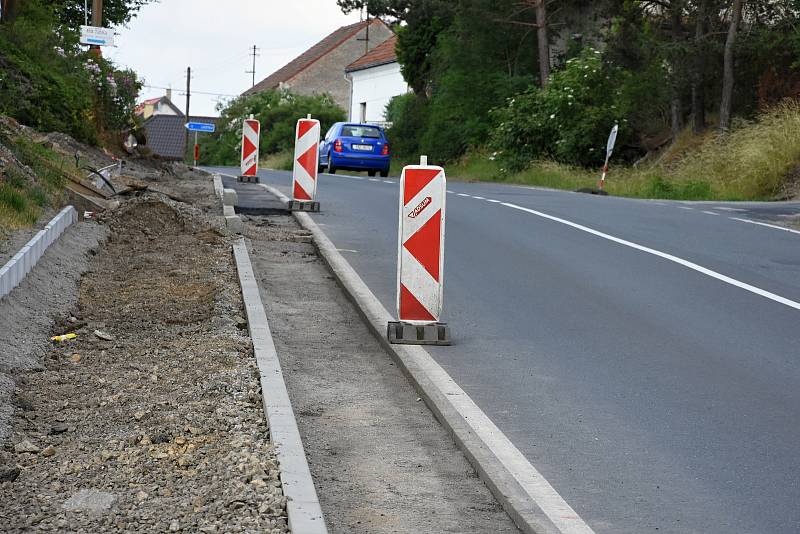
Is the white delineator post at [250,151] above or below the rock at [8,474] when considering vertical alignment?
above

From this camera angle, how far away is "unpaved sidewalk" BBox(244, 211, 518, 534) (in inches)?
199

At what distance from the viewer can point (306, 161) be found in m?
18.2

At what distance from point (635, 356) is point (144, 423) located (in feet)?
12.1

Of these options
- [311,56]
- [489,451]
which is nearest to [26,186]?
[489,451]

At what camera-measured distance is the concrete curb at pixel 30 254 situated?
8398 millimetres

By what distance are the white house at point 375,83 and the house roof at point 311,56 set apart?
1375 cm

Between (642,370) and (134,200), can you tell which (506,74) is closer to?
(134,200)

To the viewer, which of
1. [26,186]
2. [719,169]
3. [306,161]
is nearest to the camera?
[26,186]

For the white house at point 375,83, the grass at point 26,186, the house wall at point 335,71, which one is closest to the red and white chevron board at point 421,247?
the grass at point 26,186

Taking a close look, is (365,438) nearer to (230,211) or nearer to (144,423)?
(144,423)

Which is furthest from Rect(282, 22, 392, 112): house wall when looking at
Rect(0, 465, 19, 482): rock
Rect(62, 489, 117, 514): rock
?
Rect(62, 489, 117, 514): rock

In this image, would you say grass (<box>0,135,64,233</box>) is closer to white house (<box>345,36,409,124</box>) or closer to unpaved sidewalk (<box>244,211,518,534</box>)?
unpaved sidewalk (<box>244,211,518,534</box>)

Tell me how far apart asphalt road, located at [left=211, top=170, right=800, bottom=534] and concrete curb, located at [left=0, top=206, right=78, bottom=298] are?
283 cm

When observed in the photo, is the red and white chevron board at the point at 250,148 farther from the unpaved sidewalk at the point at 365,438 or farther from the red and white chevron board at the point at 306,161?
the unpaved sidewalk at the point at 365,438
